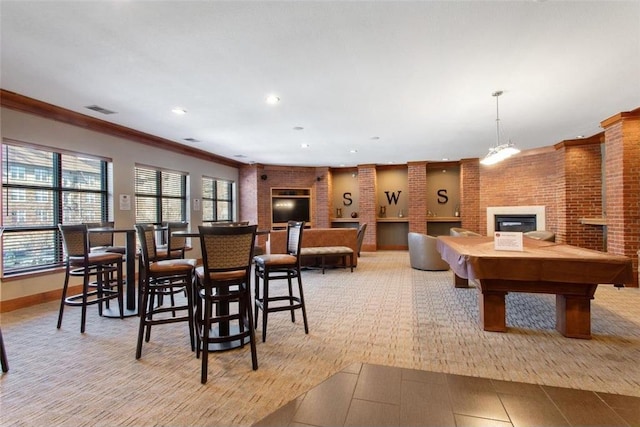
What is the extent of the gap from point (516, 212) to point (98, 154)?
8.99 m

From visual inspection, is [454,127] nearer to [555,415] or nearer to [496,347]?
[496,347]

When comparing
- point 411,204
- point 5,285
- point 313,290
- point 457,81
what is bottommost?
point 313,290

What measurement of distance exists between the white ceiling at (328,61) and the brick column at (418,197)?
3980mm

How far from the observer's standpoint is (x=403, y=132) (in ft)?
18.3

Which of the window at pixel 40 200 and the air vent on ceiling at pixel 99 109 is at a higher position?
the air vent on ceiling at pixel 99 109

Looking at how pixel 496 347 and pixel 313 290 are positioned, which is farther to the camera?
pixel 313 290

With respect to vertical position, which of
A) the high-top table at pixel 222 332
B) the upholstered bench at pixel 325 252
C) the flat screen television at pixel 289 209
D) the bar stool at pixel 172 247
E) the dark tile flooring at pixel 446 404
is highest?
the flat screen television at pixel 289 209

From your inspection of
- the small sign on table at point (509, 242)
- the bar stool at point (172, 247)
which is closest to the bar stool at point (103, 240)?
the bar stool at point (172, 247)

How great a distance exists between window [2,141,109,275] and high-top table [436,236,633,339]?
17.6 ft

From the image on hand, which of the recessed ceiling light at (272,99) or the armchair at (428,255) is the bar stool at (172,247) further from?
the armchair at (428,255)

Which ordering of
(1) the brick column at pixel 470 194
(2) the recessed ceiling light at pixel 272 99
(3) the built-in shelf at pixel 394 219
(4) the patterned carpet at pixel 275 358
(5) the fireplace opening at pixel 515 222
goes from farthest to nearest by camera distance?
(3) the built-in shelf at pixel 394 219, (1) the brick column at pixel 470 194, (5) the fireplace opening at pixel 515 222, (2) the recessed ceiling light at pixel 272 99, (4) the patterned carpet at pixel 275 358

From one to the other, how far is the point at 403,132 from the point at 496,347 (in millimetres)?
3902

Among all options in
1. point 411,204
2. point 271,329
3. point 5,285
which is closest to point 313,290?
point 271,329

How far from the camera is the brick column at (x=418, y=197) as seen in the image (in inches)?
354
